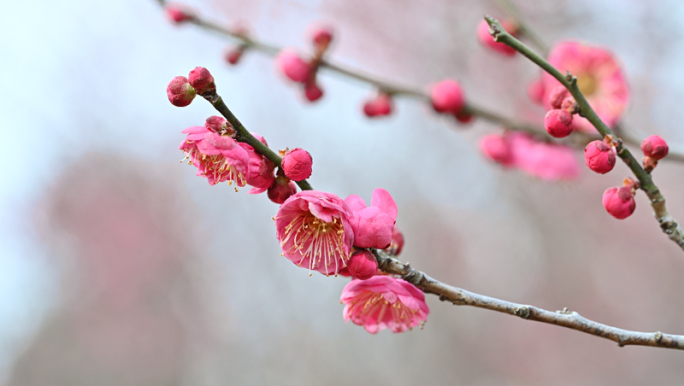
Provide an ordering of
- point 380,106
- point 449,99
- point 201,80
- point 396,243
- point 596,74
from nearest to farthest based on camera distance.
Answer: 1. point 201,80
2. point 396,243
3. point 449,99
4. point 380,106
5. point 596,74

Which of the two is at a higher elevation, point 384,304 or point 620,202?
point 620,202

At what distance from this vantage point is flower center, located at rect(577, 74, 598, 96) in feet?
6.18

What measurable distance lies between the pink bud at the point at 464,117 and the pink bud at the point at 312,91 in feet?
1.66

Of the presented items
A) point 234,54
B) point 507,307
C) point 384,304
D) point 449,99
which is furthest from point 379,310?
Result: point 234,54

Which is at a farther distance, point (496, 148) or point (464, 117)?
point (496, 148)

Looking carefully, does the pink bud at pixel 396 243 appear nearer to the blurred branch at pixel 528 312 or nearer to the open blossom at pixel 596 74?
the blurred branch at pixel 528 312

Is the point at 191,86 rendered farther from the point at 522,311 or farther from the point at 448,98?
the point at 448,98

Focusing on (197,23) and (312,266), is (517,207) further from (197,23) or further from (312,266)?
(312,266)

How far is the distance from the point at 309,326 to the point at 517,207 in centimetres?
244

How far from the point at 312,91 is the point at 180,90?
3.50 feet

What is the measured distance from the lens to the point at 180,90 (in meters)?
0.65

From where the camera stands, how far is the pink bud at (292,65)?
1631 mm

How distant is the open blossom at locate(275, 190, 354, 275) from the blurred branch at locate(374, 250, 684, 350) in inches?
2.7

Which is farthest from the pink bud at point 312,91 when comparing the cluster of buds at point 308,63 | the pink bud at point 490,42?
the pink bud at point 490,42
